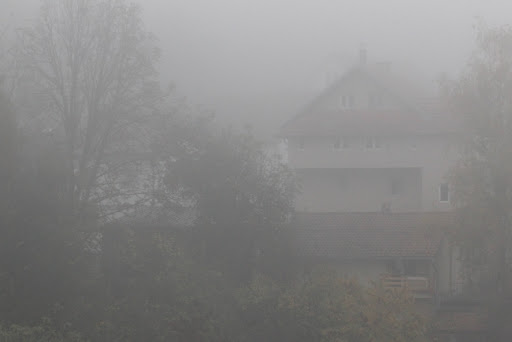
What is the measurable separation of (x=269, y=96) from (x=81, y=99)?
42.8 meters

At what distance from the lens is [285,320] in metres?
22.0

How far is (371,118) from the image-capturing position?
4247 cm

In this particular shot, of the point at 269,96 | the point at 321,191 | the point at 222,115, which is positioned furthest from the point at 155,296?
the point at 269,96

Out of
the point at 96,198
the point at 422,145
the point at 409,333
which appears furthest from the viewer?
the point at 422,145

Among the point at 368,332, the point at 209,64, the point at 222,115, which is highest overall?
the point at 209,64

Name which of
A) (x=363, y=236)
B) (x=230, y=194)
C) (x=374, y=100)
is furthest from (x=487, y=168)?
(x=374, y=100)

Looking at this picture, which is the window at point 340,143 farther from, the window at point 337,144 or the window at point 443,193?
the window at point 443,193

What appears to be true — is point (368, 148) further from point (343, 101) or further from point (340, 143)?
point (343, 101)

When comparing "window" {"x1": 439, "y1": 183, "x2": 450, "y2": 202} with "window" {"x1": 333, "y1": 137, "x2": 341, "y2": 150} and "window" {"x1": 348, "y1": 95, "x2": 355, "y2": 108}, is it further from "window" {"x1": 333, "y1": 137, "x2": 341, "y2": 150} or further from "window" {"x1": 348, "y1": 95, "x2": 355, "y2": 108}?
"window" {"x1": 348, "y1": 95, "x2": 355, "y2": 108}

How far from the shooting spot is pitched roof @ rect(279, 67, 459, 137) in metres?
41.3

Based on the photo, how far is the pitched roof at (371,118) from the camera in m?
41.3

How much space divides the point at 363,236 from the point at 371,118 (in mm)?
13254

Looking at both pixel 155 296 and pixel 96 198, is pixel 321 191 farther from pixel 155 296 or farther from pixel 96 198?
pixel 155 296

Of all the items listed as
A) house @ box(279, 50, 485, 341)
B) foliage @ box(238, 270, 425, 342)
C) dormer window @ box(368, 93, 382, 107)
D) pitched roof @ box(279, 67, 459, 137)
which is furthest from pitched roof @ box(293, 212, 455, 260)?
dormer window @ box(368, 93, 382, 107)
